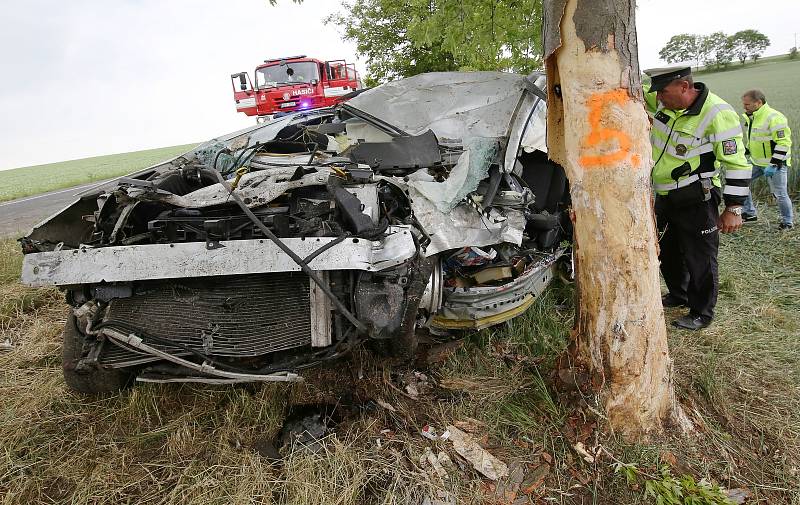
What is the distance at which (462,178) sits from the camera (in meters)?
2.50

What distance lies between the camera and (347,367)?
2.71 metres

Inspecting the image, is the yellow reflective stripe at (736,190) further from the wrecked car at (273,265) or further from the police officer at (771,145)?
the police officer at (771,145)

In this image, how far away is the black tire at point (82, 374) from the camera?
2.29 meters

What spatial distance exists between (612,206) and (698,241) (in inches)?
60.4

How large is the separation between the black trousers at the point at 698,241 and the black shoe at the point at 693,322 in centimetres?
2

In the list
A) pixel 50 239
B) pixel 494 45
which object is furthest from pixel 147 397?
pixel 494 45

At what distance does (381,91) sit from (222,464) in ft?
9.39

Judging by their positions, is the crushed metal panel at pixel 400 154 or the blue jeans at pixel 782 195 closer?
the crushed metal panel at pixel 400 154

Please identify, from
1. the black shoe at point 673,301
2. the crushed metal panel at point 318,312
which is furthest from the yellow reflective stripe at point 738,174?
the crushed metal panel at point 318,312

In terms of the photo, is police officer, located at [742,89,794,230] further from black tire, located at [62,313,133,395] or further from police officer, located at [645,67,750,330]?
black tire, located at [62,313,133,395]

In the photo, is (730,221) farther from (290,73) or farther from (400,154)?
(290,73)

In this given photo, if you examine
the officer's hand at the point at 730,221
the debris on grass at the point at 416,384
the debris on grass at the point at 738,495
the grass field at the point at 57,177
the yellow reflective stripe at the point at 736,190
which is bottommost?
the debris on grass at the point at 738,495

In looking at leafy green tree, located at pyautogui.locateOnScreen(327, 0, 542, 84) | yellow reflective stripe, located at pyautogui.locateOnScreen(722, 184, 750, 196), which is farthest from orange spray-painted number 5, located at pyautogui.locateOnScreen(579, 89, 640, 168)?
leafy green tree, located at pyautogui.locateOnScreen(327, 0, 542, 84)

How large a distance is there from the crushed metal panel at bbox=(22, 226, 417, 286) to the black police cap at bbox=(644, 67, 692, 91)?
6.58 ft
